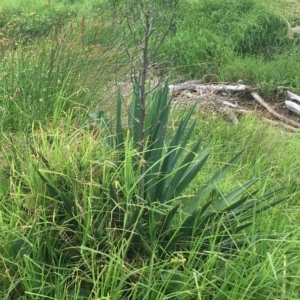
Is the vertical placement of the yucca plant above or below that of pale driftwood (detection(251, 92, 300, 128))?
above

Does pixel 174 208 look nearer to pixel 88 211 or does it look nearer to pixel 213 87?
pixel 88 211

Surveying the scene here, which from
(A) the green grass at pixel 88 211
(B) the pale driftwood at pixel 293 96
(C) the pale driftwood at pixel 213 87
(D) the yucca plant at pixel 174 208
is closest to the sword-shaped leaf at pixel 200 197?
(D) the yucca plant at pixel 174 208

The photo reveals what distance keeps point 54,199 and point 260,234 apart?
1.10m

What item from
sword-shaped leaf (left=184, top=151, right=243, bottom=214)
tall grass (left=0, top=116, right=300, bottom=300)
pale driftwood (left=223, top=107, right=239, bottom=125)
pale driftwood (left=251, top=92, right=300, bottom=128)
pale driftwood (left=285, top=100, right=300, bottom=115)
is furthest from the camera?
pale driftwood (left=285, top=100, right=300, bottom=115)

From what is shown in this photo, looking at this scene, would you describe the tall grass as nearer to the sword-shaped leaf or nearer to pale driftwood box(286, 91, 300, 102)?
the sword-shaped leaf

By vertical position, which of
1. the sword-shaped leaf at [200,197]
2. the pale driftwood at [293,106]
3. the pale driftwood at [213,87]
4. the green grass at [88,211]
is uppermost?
the sword-shaped leaf at [200,197]

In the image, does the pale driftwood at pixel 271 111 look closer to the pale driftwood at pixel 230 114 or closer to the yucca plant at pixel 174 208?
the pale driftwood at pixel 230 114

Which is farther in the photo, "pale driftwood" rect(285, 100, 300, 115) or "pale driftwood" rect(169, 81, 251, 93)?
"pale driftwood" rect(169, 81, 251, 93)

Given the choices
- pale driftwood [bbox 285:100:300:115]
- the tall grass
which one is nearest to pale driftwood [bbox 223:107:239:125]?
pale driftwood [bbox 285:100:300:115]

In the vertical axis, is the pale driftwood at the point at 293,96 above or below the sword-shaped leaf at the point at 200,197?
below

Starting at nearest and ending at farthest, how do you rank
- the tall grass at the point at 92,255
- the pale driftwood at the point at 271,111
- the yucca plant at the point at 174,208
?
1. the tall grass at the point at 92,255
2. the yucca plant at the point at 174,208
3. the pale driftwood at the point at 271,111

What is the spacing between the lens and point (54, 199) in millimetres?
2424

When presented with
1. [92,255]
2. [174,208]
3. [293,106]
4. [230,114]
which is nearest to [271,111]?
[293,106]

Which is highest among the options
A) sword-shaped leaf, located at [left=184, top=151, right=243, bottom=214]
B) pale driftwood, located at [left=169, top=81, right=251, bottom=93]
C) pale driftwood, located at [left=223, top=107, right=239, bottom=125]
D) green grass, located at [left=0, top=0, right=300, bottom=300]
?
sword-shaped leaf, located at [left=184, top=151, right=243, bottom=214]
